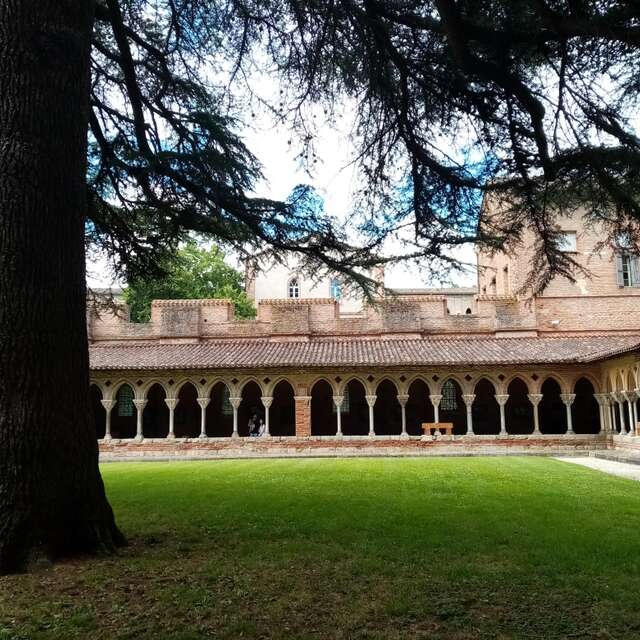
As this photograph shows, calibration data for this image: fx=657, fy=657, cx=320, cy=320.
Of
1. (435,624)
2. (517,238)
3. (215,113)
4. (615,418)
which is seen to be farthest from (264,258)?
(615,418)

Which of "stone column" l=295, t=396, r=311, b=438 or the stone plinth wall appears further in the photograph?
the stone plinth wall

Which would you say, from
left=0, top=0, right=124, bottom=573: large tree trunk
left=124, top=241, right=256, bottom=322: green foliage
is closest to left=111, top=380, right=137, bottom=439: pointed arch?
left=124, top=241, right=256, bottom=322: green foliage

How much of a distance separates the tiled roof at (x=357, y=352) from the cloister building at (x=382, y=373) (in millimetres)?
67

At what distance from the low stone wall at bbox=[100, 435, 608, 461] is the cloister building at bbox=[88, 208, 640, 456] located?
46mm

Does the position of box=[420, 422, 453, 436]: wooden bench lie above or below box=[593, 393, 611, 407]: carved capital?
below

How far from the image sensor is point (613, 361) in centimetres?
1969

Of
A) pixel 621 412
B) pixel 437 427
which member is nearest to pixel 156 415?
pixel 437 427

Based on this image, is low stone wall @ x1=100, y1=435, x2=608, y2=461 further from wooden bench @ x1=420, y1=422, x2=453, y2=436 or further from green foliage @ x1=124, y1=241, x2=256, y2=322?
green foliage @ x1=124, y1=241, x2=256, y2=322

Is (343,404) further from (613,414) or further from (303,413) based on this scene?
(613,414)

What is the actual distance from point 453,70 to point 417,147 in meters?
0.88

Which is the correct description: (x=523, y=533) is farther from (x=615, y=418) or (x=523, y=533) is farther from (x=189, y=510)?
(x=615, y=418)

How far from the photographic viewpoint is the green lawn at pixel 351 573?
389 cm

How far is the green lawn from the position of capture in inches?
153


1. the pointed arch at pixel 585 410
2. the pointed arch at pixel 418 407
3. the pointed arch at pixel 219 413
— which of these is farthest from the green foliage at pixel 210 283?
the pointed arch at pixel 585 410
